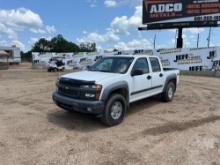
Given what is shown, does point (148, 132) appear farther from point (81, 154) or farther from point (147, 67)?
point (147, 67)

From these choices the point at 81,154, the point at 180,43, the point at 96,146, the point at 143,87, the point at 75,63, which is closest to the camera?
the point at 81,154

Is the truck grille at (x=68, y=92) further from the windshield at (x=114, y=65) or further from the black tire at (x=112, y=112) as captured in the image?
the windshield at (x=114, y=65)

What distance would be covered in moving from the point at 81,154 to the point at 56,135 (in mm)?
1304

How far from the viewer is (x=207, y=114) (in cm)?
839

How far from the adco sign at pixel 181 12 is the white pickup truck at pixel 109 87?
1969 centimetres

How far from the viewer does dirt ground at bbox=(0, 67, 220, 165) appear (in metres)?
5.05

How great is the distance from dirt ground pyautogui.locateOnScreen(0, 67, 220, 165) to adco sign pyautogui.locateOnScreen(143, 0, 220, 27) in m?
19.1

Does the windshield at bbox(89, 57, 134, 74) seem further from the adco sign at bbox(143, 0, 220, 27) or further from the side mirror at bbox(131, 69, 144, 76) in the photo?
the adco sign at bbox(143, 0, 220, 27)

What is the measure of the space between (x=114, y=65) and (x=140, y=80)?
0.90m

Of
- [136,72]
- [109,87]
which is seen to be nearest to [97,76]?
[109,87]

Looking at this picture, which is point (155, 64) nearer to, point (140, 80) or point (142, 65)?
point (142, 65)

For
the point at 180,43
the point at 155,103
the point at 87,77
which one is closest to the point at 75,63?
the point at 180,43

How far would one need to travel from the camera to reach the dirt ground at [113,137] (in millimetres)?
5047

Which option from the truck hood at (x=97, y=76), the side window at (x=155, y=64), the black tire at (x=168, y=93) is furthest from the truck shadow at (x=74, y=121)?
the black tire at (x=168, y=93)
